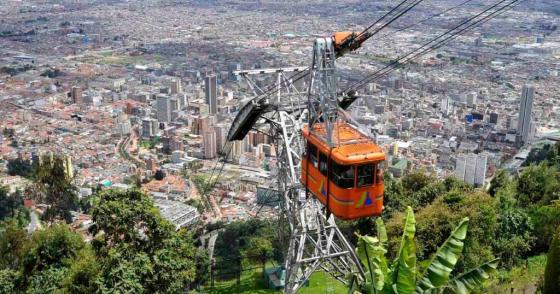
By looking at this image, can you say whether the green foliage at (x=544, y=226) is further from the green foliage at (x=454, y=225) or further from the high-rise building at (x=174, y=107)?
the high-rise building at (x=174, y=107)

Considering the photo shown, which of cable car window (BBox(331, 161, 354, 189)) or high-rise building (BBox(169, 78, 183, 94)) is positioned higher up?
cable car window (BBox(331, 161, 354, 189))

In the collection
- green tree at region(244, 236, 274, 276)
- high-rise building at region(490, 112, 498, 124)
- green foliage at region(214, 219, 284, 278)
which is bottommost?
high-rise building at region(490, 112, 498, 124)

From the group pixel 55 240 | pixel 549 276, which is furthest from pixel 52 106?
pixel 549 276

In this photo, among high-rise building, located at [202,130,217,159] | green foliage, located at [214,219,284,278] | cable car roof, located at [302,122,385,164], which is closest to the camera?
cable car roof, located at [302,122,385,164]

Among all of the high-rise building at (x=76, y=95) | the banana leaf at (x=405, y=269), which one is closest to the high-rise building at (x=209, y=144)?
the high-rise building at (x=76, y=95)

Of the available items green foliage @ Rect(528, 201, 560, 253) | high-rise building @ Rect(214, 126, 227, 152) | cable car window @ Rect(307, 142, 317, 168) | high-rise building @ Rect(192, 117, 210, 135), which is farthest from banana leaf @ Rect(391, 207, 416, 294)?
high-rise building @ Rect(192, 117, 210, 135)

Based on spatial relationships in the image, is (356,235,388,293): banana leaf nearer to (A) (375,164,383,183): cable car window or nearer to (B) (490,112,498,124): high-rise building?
(A) (375,164,383,183): cable car window

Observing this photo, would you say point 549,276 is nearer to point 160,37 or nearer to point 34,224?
point 34,224

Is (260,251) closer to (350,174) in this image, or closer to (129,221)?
(129,221)
